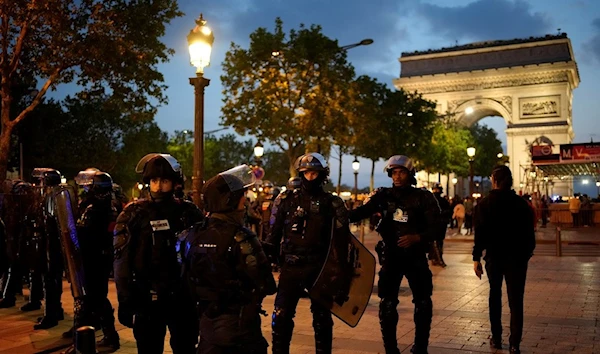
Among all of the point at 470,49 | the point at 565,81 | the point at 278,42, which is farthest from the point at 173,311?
the point at 470,49

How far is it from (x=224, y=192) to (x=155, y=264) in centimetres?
113

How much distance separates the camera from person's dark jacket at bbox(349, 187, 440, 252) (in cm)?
620

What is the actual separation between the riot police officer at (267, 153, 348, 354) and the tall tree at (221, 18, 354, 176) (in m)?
18.1

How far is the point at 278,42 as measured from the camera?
2469 centimetres

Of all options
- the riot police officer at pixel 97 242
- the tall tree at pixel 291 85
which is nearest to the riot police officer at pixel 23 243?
the riot police officer at pixel 97 242

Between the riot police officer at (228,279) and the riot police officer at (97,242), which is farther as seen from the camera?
the riot police officer at (97,242)

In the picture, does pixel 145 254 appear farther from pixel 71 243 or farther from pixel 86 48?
pixel 86 48

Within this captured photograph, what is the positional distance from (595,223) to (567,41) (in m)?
31.3

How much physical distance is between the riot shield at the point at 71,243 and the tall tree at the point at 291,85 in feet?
56.7

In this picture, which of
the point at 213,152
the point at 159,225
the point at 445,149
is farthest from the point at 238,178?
the point at 213,152

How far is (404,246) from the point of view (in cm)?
611

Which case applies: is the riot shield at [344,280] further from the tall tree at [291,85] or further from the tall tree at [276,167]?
the tall tree at [276,167]

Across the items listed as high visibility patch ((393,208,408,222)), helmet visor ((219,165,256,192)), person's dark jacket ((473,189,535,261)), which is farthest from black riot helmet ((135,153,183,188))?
person's dark jacket ((473,189,535,261))

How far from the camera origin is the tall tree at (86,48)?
1421 centimetres
